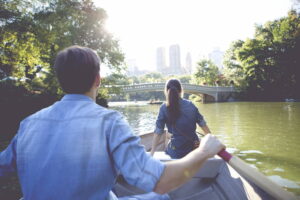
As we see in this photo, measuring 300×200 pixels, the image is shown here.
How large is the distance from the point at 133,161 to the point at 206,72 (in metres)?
42.6

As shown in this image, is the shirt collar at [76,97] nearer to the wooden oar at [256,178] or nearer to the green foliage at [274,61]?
the wooden oar at [256,178]

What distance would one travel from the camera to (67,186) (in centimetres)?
89

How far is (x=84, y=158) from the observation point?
893 mm

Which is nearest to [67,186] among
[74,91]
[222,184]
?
[74,91]

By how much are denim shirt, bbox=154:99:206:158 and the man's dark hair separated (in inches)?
77.6

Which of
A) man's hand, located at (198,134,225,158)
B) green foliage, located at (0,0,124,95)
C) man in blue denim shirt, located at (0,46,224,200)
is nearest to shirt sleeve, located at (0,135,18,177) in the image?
man in blue denim shirt, located at (0,46,224,200)

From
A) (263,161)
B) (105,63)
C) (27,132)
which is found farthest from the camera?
(105,63)

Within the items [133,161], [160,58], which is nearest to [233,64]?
[133,161]

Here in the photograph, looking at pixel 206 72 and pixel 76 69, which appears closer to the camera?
pixel 76 69

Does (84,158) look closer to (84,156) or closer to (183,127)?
(84,156)

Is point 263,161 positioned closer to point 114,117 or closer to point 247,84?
point 114,117

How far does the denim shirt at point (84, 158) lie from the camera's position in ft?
2.83

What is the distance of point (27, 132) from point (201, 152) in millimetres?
759

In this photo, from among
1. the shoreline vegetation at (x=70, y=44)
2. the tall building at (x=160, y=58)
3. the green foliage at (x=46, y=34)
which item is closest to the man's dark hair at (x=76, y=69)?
the shoreline vegetation at (x=70, y=44)
